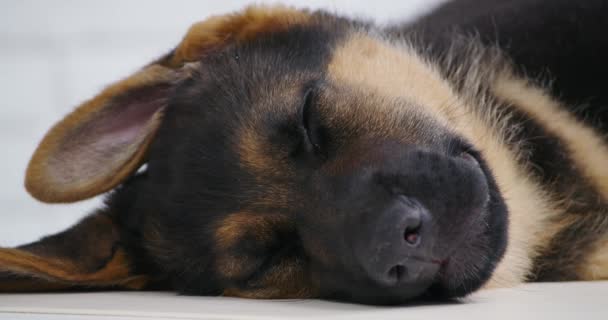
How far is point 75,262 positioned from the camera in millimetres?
2740

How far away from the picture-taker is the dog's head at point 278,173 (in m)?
2.24

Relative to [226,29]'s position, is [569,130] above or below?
below

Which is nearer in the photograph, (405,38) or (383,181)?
(383,181)

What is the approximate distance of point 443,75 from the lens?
3.30 meters

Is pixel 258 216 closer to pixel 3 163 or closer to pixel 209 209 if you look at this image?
pixel 209 209

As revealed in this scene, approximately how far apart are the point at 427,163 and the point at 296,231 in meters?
0.44

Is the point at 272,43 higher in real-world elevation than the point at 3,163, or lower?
higher

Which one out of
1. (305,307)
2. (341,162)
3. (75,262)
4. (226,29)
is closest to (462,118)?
(341,162)

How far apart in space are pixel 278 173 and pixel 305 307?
1.37 ft

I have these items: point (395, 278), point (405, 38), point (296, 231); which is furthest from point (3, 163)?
point (395, 278)

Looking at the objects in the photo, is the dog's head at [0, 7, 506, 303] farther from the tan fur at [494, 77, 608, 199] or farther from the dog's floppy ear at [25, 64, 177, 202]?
the tan fur at [494, 77, 608, 199]

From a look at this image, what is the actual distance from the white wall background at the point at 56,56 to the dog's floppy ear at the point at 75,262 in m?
2.91

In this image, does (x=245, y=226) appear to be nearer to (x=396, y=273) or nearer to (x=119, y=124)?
(x=396, y=273)

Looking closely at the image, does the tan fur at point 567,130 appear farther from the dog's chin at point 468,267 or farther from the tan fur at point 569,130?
the dog's chin at point 468,267
